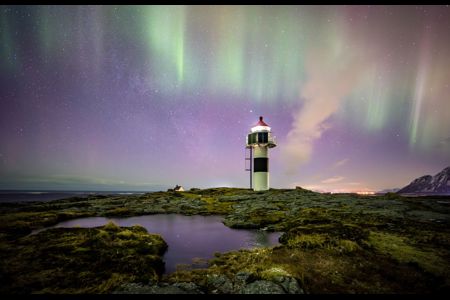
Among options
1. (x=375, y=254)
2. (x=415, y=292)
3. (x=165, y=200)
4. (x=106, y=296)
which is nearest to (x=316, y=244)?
(x=375, y=254)

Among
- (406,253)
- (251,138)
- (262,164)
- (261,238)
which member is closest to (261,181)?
(262,164)

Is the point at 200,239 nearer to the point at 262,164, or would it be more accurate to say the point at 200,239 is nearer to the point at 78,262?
the point at 78,262

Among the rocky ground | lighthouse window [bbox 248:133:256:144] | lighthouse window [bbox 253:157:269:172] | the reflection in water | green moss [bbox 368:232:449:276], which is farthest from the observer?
lighthouse window [bbox 248:133:256:144]

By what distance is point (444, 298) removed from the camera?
5871 mm

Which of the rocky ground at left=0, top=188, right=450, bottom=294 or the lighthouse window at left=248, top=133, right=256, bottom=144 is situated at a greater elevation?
the lighthouse window at left=248, top=133, right=256, bottom=144

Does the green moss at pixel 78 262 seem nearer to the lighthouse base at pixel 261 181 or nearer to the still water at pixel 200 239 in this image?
the still water at pixel 200 239

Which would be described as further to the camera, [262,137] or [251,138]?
[251,138]

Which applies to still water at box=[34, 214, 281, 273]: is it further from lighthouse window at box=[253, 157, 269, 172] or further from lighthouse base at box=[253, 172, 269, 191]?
lighthouse window at box=[253, 157, 269, 172]

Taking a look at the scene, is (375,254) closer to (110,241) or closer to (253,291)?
(253,291)

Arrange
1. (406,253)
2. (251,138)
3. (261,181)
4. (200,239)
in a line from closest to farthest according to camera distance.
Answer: (406,253), (200,239), (261,181), (251,138)

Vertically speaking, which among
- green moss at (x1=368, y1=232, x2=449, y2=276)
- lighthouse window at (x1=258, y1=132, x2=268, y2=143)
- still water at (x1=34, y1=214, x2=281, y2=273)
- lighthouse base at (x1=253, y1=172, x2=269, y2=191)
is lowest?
still water at (x1=34, y1=214, x2=281, y2=273)

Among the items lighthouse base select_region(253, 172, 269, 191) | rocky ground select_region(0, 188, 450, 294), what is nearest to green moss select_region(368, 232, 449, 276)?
rocky ground select_region(0, 188, 450, 294)

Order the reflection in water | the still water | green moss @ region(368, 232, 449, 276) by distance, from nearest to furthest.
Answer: green moss @ region(368, 232, 449, 276), the still water, the reflection in water

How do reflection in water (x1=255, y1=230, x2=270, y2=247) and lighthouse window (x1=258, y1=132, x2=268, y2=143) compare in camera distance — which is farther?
lighthouse window (x1=258, y1=132, x2=268, y2=143)
